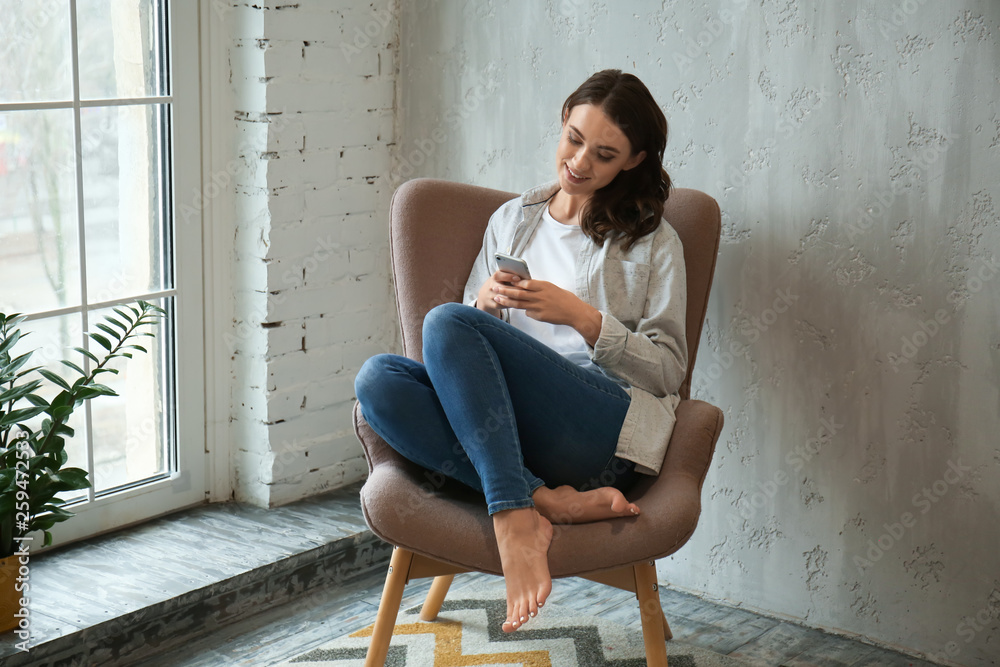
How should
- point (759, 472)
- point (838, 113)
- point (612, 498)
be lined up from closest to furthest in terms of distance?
1. point (612, 498)
2. point (838, 113)
3. point (759, 472)

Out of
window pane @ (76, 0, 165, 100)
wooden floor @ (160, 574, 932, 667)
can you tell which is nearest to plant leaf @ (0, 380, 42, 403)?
wooden floor @ (160, 574, 932, 667)

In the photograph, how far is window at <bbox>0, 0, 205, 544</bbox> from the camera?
1.97 m

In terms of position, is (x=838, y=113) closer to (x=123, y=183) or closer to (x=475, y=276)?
(x=475, y=276)

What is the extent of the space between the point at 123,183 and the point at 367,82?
667mm

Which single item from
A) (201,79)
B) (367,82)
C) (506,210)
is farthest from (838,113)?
(201,79)

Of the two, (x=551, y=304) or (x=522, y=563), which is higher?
(x=551, y=304)

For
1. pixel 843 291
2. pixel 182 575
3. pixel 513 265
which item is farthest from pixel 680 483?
pixel 182 575

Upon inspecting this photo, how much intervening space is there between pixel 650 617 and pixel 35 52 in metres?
1.62

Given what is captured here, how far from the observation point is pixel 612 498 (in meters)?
1.50

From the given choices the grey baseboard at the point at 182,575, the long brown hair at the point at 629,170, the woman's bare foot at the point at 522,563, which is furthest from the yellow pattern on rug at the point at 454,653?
the long brown hair at the point at 629,170

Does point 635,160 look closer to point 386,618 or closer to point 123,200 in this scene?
point 386,618

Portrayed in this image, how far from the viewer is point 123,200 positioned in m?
2.16

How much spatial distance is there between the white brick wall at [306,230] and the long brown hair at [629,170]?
0.79 m

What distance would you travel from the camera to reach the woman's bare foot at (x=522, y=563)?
1.42 meters
